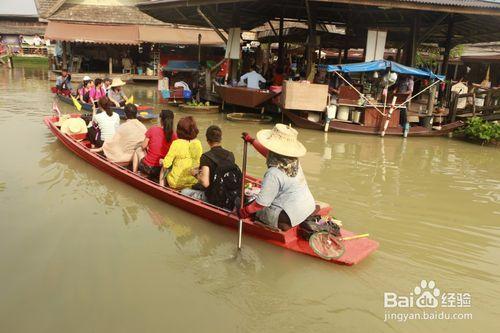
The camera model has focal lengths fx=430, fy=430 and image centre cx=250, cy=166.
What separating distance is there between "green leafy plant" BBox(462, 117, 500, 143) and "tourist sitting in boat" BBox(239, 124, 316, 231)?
857cm

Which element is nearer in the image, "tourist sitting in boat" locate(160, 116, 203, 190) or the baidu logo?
the baidu logo

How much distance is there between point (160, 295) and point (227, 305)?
2.08 feet

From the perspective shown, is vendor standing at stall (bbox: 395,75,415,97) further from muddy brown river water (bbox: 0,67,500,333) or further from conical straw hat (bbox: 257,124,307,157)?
conical straw hat (bbox: 257,124,307,157)

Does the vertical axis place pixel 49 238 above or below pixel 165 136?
below

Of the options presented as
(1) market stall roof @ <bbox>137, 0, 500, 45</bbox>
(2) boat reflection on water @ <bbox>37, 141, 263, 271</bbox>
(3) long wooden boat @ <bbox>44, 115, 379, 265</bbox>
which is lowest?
(2) boat reflection on water @ <bbox>37, 141, 263, 271</bbox>

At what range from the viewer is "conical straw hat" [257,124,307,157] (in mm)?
4219

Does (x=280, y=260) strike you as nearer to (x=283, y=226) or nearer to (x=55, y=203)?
(x=283, y=226)

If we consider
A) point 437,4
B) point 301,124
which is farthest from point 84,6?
point 437,4

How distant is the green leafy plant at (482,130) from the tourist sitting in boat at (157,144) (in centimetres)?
873

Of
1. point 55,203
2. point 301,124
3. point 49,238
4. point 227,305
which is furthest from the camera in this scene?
point 301,124

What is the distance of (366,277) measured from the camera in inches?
169

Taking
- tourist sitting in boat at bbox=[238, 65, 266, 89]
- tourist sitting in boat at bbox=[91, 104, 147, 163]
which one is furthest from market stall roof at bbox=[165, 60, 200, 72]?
tourist sitting in boat at bbox=[91, 104, 147, 163]

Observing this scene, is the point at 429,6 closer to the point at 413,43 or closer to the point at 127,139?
the point at 413,43

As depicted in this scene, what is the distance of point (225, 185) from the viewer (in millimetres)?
5059
